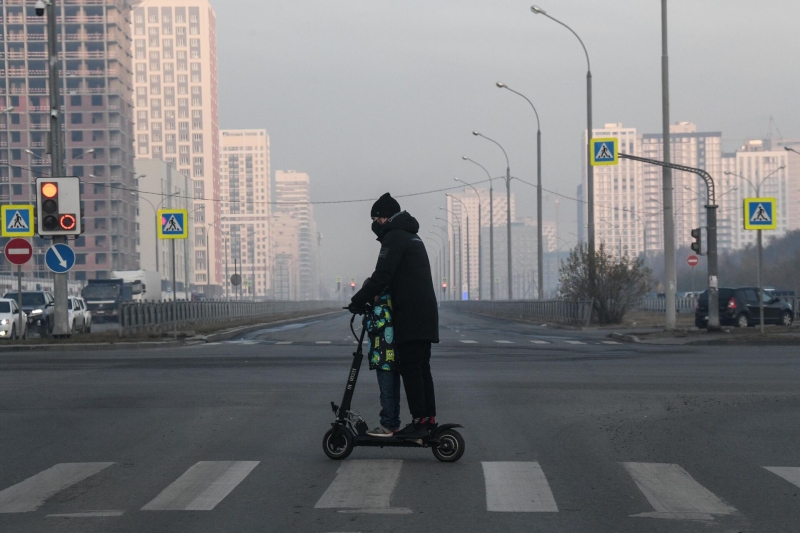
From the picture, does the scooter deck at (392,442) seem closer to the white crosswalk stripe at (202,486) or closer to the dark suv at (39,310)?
the white crosswalk stripe at (202,486)

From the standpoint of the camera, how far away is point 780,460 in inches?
323

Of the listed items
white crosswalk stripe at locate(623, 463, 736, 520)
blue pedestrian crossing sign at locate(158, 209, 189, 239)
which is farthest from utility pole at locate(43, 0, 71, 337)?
white crosswalk stripe at locate(623, 463, 736, 520)

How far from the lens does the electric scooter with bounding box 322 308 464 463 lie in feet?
26.1

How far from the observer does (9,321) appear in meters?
30.0

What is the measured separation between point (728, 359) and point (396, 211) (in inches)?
501

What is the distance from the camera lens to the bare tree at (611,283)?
129 feet

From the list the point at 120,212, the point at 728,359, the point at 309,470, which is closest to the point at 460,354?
the point at 728,359

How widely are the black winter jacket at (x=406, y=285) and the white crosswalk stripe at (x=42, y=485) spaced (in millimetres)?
2370

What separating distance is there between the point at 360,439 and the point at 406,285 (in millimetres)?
1232

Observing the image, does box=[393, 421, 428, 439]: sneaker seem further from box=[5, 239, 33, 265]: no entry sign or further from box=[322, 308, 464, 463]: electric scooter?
box=[5, 239, 33, 265]: no entry sign

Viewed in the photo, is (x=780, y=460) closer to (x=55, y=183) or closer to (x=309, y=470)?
(x=309, y=470)

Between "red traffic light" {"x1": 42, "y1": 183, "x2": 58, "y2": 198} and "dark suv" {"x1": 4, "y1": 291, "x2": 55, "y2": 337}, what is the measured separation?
11.3 metres

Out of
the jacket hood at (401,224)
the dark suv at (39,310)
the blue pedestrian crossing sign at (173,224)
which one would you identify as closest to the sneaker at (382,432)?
the jacket hood at (401,224)

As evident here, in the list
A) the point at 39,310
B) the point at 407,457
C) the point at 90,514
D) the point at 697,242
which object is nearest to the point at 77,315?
the point at 39,310
